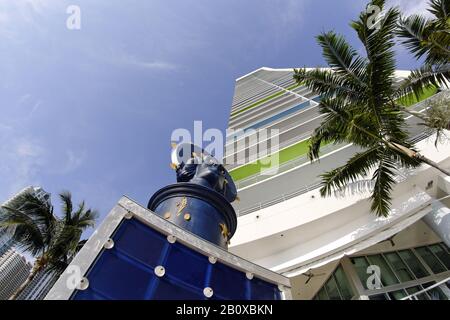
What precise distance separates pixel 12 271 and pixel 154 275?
1968 centimetres

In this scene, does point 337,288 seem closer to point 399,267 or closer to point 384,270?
point 384,270

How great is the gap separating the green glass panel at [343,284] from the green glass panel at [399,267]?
5.40 ft

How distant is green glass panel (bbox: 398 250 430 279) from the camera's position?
8.48 meters

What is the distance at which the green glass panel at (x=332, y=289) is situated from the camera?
869 centimetres

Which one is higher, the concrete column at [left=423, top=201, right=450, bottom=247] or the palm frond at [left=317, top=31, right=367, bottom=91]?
the palm frond at [left=317, top=31, right=367, bottom=91]

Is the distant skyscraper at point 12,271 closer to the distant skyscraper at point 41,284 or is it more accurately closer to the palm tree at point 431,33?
the distant skyscraper at point 41,284

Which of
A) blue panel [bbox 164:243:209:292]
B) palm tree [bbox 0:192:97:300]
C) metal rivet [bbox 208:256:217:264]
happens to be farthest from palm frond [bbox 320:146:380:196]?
palm tree [bbox 0:192:97:300]

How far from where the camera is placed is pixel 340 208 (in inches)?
351

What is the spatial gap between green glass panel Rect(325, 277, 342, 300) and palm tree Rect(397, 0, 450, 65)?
7393mm

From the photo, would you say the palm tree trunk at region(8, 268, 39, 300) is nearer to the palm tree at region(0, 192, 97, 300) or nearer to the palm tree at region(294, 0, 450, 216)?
the palm tree at region(0, 192, 97, 300)

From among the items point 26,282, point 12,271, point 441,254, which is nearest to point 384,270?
point 441,254

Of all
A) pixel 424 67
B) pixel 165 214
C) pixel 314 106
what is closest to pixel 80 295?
pixel 165 214

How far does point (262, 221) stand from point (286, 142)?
1064cm

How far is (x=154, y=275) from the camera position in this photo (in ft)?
10.8
